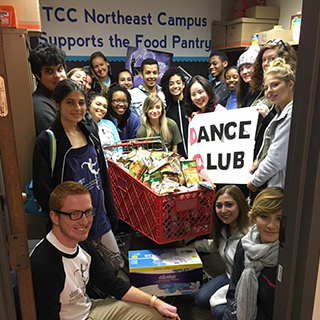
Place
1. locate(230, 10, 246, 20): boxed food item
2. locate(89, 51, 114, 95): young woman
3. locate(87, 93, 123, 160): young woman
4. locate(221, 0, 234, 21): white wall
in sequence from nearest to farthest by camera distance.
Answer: locate(87, 93, 123, 160): young woman → locate(89, 51, 114, 95): young woman → locate(230, 10, 246, 20): boxed food item → locate(221, 0, 234, 21): white wall

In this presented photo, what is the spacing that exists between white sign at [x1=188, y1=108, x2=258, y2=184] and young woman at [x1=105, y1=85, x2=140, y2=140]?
1.06 metres

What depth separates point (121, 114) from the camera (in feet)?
11.0

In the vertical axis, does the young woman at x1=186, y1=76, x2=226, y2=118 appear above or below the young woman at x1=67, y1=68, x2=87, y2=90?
below

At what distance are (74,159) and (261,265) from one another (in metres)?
1.19

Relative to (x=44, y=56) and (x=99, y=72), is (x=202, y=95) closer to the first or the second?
(x=44, y=56)

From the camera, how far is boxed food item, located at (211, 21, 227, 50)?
5473mm

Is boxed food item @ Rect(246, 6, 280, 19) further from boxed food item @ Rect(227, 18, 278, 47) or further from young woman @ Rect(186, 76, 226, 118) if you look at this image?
young woman @ Rect(186, 76, 226, 118)

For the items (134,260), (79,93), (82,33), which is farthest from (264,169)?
(82,33)

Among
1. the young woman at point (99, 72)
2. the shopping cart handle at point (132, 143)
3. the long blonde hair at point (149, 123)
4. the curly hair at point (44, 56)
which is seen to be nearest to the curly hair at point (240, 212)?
the shopping cart handle at point (132, 143)

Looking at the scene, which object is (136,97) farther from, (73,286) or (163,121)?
(73,286)

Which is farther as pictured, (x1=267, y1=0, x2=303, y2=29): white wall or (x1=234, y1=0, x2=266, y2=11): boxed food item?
(x1=234, y1=0, x2=266, y2=11): boxed food item

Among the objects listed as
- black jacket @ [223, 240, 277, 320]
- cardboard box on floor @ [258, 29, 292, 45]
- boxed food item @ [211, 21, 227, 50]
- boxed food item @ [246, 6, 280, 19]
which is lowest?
black jacket @ [223, 240, 277, 320]

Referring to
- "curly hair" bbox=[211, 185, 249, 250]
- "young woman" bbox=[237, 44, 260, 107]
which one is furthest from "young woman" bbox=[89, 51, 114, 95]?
"curly hair" bbox=[211, 185, 249, 250]

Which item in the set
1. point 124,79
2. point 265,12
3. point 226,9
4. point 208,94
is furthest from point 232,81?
point 226,9
